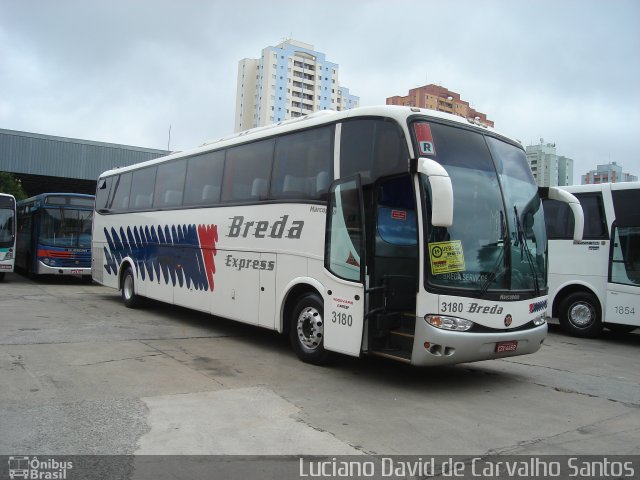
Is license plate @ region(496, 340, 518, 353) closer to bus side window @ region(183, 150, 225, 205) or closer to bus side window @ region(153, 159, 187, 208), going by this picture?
bus side window @ region(183, 150, 225, 205)

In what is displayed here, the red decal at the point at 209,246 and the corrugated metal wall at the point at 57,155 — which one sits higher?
the corrugated metal wall at the point at 57,155

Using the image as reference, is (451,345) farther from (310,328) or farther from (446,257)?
(310,328)

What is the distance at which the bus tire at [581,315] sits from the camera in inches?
468

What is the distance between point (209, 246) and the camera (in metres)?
9.99

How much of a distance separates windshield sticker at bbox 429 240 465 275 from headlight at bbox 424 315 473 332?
50cm

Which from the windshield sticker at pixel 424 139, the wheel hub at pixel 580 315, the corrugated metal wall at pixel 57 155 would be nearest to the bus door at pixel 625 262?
the wheel hub at pixel 580 315

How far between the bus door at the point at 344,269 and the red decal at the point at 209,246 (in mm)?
3283

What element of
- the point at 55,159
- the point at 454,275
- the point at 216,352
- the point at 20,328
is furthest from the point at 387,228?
the point at 55,159

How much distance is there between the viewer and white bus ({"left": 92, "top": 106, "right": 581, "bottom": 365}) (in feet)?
20.3

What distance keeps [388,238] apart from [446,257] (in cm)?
114

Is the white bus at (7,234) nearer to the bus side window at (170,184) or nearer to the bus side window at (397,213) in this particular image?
the bus side window at (170,184)

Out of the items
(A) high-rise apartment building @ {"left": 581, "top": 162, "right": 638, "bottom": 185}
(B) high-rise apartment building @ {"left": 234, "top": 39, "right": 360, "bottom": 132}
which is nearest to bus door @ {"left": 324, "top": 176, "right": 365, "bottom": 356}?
(A) high-rise apartment building @ {"left": 581, "top": 162, "right": 638, "bottom": 185}

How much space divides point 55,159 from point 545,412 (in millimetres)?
31246

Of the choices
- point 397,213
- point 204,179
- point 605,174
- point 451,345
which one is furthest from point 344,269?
point 605,174
